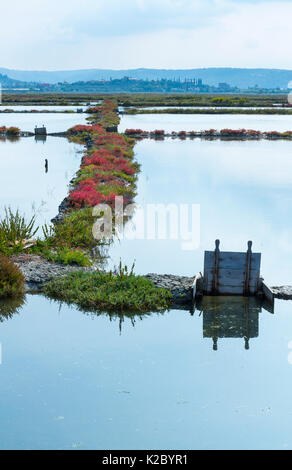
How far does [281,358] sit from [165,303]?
311cm

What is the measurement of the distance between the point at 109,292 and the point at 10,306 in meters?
2.23

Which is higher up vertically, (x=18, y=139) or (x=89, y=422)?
(x=18, y=139)

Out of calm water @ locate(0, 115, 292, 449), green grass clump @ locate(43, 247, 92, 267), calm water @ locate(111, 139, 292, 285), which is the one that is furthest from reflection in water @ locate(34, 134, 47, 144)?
green grass clump @ locate(43, 247, 92, 267)

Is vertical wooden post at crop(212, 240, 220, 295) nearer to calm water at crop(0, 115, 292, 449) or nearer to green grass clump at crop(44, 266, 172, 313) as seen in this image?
calm water at crop(0, 115, 292, 449)

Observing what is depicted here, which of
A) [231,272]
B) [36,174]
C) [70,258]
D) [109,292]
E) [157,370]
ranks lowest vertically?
[157,370]

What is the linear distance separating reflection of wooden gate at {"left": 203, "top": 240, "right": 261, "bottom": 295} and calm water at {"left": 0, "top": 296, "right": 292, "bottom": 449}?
0.47 m

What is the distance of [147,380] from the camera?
916cm

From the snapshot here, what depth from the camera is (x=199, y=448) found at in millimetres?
7434

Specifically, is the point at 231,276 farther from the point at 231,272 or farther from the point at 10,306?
the point at 10,306

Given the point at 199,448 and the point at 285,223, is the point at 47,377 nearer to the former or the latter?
the point at 199,448

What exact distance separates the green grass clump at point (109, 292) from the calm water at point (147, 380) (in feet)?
1.13

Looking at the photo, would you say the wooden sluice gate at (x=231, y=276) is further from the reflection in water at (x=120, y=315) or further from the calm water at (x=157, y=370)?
the reflection in water at (x=120, y=315)

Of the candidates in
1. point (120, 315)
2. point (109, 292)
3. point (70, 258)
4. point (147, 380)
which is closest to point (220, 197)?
point (70, 258)

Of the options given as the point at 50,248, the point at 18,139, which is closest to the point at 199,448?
the point at 50,248
